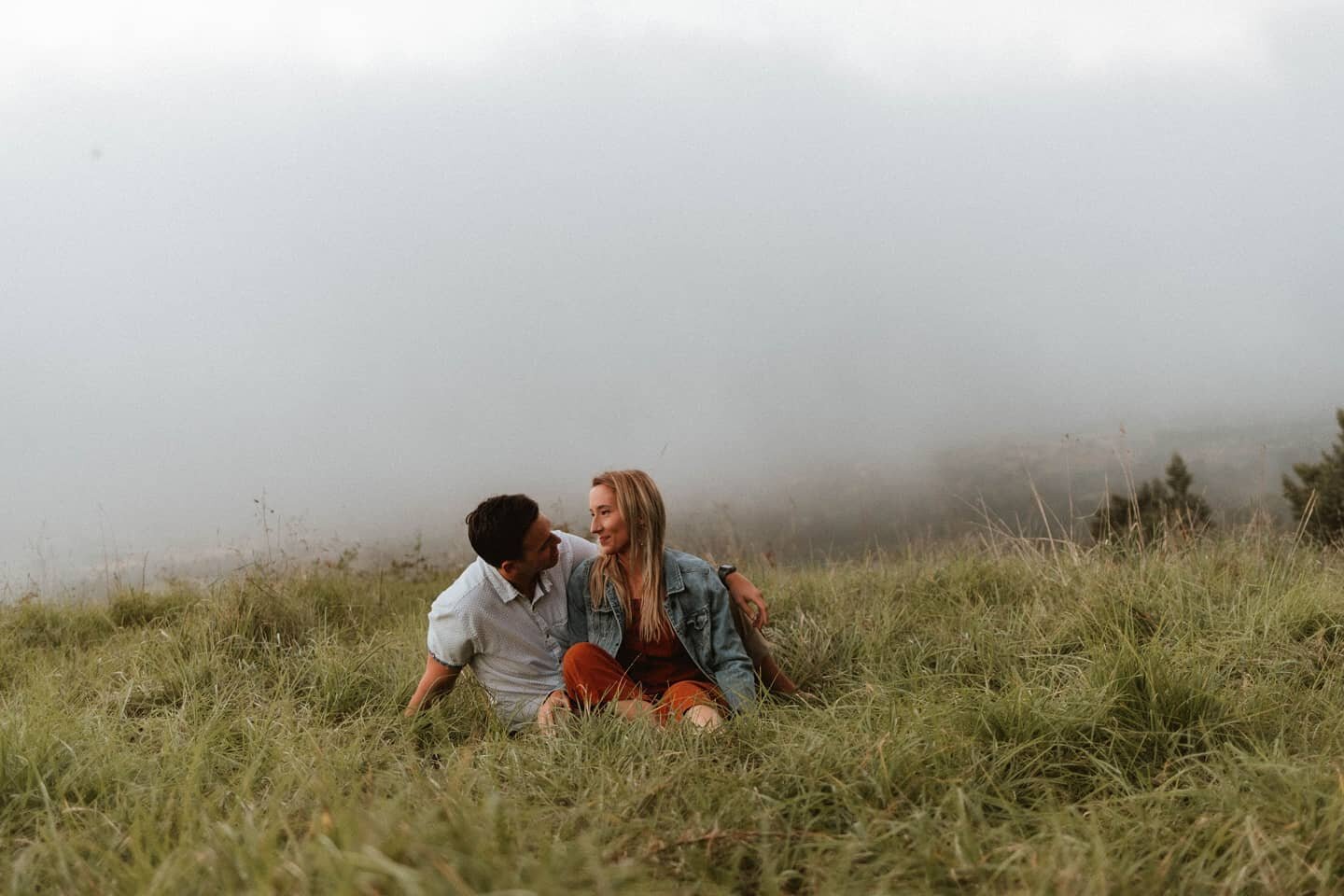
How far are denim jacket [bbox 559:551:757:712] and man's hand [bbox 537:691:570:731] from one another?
14.3 inches

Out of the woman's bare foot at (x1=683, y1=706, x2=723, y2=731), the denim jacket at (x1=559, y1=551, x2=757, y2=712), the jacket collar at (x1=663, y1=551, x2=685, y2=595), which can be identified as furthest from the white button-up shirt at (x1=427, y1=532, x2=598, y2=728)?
the woman's bare foot at (x1=683, y1=706, x2=723, y2=731)

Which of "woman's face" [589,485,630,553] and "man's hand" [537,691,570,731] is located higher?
"woman's face" [589,485,630,553]

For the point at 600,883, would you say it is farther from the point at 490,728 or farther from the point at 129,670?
the point at 129,670

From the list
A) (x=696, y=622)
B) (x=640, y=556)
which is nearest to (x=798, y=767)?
(x=696, y=622)

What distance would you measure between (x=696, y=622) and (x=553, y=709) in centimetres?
68

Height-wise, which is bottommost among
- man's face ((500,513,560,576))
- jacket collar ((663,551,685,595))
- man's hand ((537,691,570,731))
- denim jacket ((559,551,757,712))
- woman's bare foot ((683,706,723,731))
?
man's hand ((537,691,570,731))

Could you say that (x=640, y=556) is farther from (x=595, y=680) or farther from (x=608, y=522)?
(x=595, y=680)

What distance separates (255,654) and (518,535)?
228cm

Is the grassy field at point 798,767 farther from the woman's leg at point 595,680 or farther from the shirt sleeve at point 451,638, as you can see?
the woman's leg at point 595,680

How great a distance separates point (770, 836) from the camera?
7.34 ft

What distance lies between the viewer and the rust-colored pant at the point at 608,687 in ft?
11.8

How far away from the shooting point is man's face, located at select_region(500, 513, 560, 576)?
147 inches

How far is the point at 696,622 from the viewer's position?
12.7 feet

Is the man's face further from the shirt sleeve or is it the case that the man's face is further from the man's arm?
the man's arm
